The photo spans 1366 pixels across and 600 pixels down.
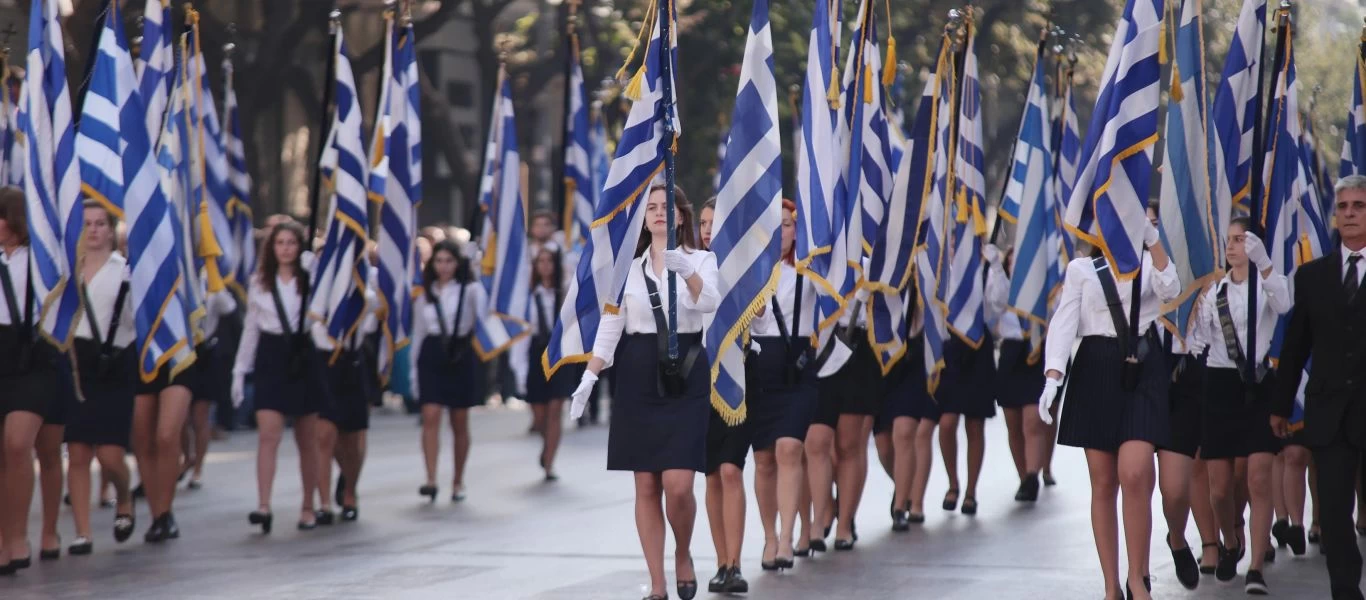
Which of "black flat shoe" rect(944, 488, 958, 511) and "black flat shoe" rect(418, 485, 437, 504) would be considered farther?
"black flat shoe" rect(418, 485, 437, 504)

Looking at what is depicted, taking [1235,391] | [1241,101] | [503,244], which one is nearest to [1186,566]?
[1235,391]

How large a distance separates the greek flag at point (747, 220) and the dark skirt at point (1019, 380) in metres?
4.35

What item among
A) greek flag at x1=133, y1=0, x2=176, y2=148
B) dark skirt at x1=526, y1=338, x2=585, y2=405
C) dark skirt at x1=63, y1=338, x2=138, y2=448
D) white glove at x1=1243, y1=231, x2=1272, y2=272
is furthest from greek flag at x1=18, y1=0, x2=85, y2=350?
white glove at x1=1243, y1=231, x2=1272, y2=272

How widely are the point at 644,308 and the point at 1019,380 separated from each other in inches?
218

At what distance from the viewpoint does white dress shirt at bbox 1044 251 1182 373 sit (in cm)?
833

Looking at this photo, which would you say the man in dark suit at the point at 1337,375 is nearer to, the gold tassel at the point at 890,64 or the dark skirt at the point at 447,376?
the gold tassel at the point at 890,64

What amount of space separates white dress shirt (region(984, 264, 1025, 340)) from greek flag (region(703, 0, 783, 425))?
4.34 metres

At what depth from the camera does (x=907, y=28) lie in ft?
94.5

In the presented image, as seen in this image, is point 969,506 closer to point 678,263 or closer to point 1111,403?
point 1111,403

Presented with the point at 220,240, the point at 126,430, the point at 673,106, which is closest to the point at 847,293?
the point at 673,106

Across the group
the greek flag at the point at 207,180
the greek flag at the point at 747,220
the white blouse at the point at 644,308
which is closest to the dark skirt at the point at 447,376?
the greek flag at the point at 207,180

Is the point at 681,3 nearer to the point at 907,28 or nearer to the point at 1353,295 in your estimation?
the point at 907,28

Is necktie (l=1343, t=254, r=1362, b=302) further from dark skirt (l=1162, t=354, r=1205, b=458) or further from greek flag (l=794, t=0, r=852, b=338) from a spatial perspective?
greek flag (l=794, t=0, r=852, b=338)

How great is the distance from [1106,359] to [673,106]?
2523mm
